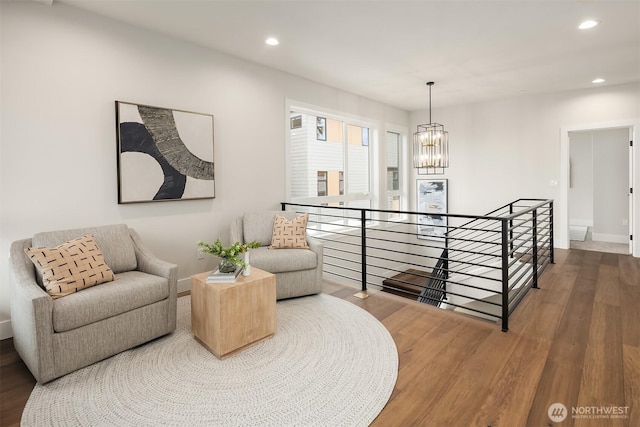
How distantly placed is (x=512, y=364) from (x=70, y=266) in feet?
9.76

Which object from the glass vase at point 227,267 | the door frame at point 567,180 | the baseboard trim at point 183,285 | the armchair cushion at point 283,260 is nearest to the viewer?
the glass vase at point 227,267

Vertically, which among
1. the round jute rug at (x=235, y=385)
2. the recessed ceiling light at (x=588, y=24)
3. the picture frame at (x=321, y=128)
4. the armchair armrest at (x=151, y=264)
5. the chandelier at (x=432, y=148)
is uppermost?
the recessed ceiling light at (x=588, y=24)

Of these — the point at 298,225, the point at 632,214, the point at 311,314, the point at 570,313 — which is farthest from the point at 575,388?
the point at 632,214

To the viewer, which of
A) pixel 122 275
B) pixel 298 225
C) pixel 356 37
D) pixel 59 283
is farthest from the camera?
pixel 298 225

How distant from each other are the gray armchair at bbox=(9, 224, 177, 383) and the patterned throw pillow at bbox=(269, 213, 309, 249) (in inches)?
50.0

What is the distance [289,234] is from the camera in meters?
3.72

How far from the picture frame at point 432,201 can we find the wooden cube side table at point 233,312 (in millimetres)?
4746

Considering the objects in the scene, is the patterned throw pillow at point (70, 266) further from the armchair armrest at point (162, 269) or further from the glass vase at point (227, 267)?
the glass vase at point (227, 267)

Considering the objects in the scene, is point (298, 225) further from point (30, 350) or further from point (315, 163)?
point (30, 350)

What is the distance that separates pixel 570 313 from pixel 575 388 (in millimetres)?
1324

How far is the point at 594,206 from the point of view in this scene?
6801 mm

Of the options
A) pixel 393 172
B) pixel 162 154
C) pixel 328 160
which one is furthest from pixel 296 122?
pixel 393 172

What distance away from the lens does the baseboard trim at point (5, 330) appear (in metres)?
2.64

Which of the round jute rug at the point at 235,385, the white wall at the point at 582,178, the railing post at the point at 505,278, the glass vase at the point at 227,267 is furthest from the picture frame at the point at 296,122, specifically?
the white wall at the point at 582,178
